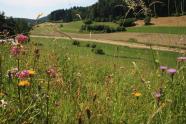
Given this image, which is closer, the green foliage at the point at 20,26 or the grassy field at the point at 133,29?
the grassy field at the point at 133,29

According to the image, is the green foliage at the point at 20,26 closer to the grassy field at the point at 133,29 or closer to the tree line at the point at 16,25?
the tree line at the point at 16,25

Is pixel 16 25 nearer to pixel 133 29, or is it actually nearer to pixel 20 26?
pixel 20 26

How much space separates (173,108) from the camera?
3.45 metres

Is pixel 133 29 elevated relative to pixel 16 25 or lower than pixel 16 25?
lower

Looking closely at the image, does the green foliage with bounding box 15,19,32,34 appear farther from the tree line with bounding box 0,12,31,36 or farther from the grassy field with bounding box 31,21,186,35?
the grassy field with bounding box 31,21,186,35

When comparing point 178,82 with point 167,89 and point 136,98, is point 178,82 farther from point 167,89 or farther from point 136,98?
point 136,98

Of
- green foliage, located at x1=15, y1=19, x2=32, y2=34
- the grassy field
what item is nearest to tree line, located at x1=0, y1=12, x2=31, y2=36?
green foliage, located at x1=15, y1=19, x2=32, y2=34

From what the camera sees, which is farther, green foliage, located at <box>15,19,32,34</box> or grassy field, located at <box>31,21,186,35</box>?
green foliage, located at <box>15,19,32,34</box>

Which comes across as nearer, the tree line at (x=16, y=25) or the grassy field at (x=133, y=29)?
the grassy field at (x=133, y=29)

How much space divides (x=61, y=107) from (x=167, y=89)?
123 cm

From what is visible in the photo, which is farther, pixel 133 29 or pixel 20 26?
pixel 133 29

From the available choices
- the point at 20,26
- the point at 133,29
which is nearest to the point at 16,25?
the point at 20,26

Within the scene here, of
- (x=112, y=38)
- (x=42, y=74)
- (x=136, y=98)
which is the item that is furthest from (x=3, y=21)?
(x=112, y=38)

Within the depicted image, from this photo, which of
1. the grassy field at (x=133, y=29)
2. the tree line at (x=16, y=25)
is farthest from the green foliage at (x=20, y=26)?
the grassy field at (x=133, y=29)
